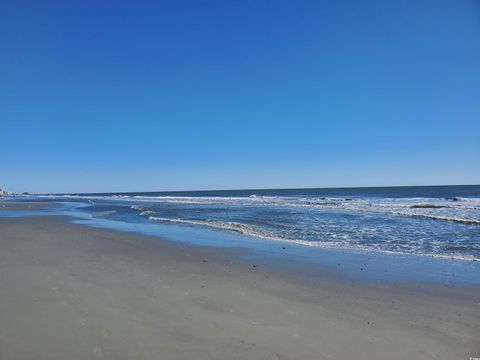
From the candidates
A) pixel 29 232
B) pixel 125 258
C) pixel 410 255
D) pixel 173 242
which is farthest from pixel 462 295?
pixel 29 232

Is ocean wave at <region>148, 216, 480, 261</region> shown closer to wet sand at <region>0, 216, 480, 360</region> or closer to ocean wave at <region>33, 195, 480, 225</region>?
wet sand at <region>0, 216, 480, 360</region>

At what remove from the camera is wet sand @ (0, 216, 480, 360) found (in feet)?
14.1

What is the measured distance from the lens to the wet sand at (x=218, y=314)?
431cm

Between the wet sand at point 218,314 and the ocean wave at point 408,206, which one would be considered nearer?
the wet sand at point 218,314

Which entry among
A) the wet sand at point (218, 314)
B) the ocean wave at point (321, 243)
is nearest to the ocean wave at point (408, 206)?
the ocean wave at point (321, 243)

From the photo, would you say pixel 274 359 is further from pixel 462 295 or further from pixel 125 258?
pixel 125 258

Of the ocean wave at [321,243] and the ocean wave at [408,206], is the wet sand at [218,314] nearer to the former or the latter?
the ocean wave at [321,243]

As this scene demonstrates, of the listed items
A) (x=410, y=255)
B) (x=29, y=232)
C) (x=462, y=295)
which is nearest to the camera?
(x=462, y=295)

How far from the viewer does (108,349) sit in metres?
4.16

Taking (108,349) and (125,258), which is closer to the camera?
(108,349)

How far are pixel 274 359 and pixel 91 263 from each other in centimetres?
708

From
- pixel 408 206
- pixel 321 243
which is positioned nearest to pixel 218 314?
pixel 321 243

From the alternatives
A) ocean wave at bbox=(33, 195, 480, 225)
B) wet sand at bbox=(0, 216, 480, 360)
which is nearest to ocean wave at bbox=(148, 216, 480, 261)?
wet sand at bbox=(0, 216, 480, 360)

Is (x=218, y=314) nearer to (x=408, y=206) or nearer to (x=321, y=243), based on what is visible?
(x=321, y=243)
